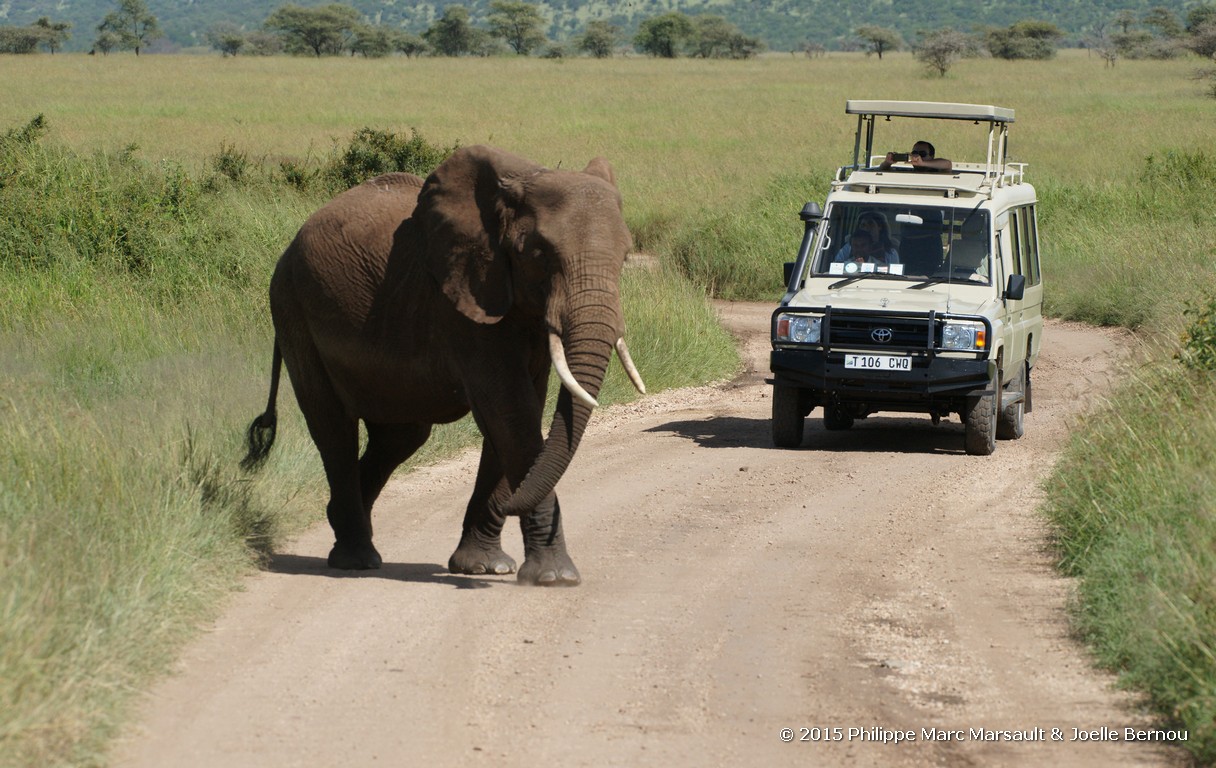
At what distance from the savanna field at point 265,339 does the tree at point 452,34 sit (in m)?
64.2

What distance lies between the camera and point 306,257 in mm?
8297

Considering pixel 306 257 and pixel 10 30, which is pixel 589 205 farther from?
pixel 10 30

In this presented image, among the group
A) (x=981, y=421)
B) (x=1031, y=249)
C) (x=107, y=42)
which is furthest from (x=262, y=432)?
(x=107, y=42)

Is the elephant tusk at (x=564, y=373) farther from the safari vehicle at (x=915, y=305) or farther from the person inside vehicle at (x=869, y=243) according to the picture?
the person inside vehicle at (x=869, y=243)

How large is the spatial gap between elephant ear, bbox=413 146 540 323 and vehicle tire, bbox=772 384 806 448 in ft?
17.3

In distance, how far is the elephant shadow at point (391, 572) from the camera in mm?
7805

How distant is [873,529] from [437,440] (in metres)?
3.65

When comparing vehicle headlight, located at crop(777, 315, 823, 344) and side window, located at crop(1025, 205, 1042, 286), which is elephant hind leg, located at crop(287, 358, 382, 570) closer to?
vehicle headlight, located at crop(777, 315, 823, 344)

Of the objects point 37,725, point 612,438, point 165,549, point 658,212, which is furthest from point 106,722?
point 658,212

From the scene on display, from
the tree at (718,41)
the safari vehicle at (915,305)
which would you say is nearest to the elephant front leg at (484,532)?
the safari vehicle at (915,305)

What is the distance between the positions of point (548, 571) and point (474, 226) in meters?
1.59

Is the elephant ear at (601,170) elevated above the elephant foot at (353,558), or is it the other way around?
the elephant ear at (601,170)

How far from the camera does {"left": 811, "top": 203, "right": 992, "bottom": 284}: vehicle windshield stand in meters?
13.0

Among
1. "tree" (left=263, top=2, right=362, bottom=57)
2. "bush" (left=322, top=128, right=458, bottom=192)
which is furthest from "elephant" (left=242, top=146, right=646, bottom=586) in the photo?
"tree" (left=263, top=2, right=362, bottom=57)
